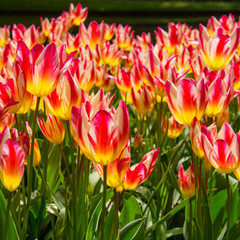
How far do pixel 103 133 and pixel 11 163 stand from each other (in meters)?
0.14

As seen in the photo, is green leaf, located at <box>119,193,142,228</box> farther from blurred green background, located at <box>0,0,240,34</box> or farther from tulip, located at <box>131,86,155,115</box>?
blurred green background, located at <box>0,0,240,34</box>

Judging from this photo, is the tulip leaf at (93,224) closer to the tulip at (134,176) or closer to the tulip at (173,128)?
the tulip at (134,176)

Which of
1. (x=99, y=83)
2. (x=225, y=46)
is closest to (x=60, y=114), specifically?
(x=225, y=46)

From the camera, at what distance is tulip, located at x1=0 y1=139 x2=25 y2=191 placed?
638mm

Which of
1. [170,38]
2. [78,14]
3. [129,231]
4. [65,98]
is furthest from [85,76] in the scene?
[78,14]

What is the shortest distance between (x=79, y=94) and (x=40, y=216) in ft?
1.44

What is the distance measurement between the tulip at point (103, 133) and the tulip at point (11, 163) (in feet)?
0.30

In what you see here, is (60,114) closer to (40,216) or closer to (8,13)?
(40,216)

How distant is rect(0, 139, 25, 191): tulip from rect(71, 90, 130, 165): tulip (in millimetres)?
90

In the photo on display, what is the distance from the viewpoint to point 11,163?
0.65 metres

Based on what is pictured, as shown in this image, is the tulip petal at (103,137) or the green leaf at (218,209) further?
the green leaf at (218,209)

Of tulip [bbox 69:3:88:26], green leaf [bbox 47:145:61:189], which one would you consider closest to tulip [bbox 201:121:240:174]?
green leaf [bbox 47:145:61:189]

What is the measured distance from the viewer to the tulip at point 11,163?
0.64 metres

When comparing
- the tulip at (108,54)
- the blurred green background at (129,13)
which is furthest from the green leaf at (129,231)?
the blurred green background at (129,13)
